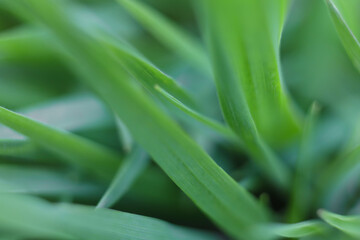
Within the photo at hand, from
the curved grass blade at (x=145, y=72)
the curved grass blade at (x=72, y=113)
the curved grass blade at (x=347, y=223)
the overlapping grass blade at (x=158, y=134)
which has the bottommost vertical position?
the curved grass blade at (x=72, y=113)

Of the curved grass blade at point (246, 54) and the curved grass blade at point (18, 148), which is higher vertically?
the curved grass blade at point (246, 54)

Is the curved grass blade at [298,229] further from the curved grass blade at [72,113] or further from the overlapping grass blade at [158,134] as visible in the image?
the curved grass blade at [72,113]

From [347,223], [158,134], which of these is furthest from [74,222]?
[347,223]

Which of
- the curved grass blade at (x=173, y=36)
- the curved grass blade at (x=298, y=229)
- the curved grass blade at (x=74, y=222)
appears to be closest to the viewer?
the curved grass blade at (x=74, y=222)

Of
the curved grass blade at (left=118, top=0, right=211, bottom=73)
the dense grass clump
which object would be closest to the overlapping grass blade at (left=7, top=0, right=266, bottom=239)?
the dense grass clump

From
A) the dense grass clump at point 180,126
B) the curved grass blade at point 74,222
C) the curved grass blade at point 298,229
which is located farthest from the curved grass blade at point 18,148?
the curved grass blade at point 298,229

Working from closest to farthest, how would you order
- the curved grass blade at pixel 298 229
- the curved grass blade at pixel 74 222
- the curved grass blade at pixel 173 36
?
1. the curved grass blade at pixel 74 222
2. the curved grass blade at pixel 298 229
3. the curved grass blade at pixel 173 36

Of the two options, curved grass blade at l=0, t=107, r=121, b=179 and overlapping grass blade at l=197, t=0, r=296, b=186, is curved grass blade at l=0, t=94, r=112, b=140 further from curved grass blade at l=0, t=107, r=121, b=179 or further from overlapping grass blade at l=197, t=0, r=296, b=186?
overlapping grass blade at l=197, t=0, r=296, b=186

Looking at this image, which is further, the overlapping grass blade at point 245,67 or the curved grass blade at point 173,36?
the curved grass blade at point 173,36
